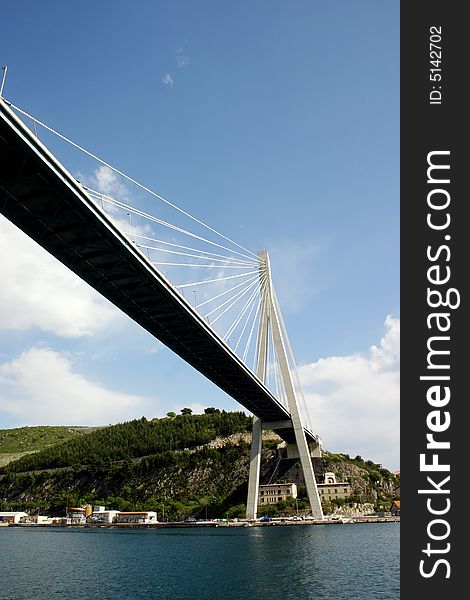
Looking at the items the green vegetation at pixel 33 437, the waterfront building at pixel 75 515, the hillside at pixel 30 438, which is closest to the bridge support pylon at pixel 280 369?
the waterfront building at pixel 75 515

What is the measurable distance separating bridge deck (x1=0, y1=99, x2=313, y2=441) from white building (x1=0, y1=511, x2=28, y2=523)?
70381mm

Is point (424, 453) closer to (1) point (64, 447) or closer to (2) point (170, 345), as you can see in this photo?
A: (2) point (170, 345)

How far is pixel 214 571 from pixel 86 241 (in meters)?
16.4

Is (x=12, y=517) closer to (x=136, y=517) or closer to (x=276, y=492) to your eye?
(x=136, y=517)

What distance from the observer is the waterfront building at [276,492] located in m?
72.6

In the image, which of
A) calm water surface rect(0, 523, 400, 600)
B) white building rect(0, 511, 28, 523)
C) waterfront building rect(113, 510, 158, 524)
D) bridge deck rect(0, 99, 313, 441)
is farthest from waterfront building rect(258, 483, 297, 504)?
white building rect(0, 511, 28, 523)

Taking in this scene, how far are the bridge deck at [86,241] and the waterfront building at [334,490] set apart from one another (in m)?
41.9

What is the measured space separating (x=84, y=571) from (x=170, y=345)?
16.0 m

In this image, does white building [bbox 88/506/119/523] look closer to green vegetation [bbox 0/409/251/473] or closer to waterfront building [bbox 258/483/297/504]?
green vegetation [bbox 0/409/251/473]

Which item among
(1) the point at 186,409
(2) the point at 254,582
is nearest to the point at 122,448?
(1) the point at 186,409

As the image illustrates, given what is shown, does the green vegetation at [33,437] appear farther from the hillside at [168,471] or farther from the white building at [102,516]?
the white building at [102,516]

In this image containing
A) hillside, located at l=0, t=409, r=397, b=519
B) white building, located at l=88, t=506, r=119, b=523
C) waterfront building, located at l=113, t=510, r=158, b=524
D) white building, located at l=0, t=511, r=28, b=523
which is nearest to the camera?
waterfront building, located at l=113, t=510, r=158, b=524

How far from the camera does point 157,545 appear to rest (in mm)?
40812

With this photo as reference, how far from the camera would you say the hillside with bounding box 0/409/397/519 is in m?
77.2
